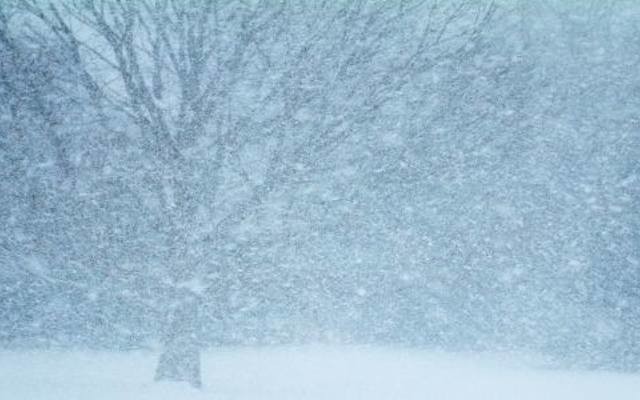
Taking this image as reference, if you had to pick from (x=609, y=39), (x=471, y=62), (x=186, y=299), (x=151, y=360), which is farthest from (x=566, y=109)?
(x=151, y=360)

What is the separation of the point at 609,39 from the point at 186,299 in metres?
6.66

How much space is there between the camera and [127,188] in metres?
7.98

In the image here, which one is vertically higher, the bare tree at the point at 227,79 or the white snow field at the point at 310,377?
the bare tree at the point at 227,79

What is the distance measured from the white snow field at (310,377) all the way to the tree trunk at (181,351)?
24 centimetres

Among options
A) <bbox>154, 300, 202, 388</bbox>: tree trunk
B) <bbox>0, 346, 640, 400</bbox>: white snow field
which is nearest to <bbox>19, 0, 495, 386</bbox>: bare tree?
<bbox>154, 300, 202, 388</bbox>: tree trunk

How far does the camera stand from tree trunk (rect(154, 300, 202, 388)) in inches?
301

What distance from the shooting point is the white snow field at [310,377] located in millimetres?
7297

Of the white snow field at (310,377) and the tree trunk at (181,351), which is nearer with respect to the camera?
the white snow field at (310,377)

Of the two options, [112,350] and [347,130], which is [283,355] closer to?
[112,350]

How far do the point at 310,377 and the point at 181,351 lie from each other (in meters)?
2.15

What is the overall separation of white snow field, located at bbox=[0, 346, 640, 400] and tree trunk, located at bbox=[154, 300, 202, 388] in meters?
0.24

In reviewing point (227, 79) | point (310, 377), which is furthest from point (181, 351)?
point (227, 79)

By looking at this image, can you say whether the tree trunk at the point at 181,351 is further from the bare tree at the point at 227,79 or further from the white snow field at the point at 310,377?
the white snow field at the point at 310,377

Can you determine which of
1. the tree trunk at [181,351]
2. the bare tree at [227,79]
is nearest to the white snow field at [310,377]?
the tree trunk at [181,351]
